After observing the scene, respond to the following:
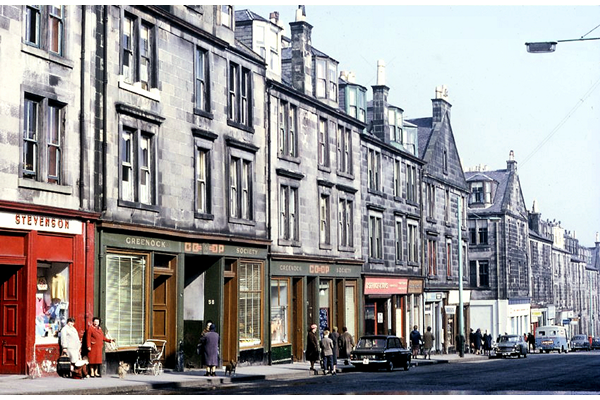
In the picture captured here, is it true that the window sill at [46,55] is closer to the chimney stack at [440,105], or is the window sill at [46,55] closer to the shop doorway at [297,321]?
the shop doorway at [297,321]

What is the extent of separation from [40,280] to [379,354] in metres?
15.7

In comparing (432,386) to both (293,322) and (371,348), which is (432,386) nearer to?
(371,348)

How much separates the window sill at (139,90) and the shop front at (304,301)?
10.8 m

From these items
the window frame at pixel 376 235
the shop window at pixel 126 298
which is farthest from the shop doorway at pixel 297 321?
the shop window at pixel 126 298

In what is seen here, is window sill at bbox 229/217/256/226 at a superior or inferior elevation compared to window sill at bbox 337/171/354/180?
inferior

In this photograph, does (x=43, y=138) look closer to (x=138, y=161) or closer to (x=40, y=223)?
(x=40, y=223)

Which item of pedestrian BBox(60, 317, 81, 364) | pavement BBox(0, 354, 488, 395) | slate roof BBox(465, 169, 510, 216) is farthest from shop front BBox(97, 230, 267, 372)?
slate roof BBox(465, 169, 510, 216)

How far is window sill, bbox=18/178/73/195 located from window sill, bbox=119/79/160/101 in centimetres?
417

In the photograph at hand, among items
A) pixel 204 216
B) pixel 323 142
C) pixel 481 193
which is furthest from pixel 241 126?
pixel 481 193

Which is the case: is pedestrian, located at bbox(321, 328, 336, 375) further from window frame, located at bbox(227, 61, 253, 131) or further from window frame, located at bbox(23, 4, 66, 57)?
window frame, located at bbox(23, 4, 66, 57)

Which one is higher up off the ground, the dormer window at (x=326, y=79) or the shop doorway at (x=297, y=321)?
the dormer window at (x=326, y=79)

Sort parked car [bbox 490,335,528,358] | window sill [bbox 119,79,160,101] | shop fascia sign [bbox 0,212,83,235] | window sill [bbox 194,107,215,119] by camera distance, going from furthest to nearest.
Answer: parked car [bbox 490,335,528,358], window sill [bbox 194,107,215,119], window sill [bbox 119,79,160,101], shop fascia sign [bbox 0,212,83,235]

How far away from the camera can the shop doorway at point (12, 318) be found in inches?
936

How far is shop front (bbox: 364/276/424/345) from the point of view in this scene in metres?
50.2
